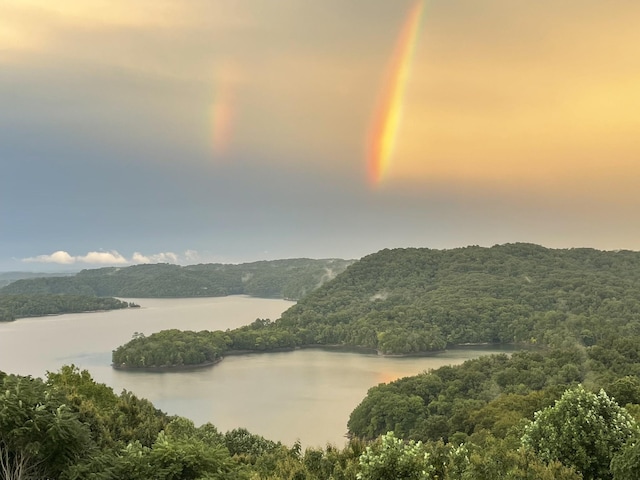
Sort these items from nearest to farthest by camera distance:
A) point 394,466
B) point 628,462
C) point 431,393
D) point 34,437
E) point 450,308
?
point 628,462 → point 394,466 → point 34,437 → point 431,393 → point 450,308

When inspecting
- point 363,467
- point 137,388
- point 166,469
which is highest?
point 363,467

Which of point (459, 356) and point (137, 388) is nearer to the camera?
point (137, 388)

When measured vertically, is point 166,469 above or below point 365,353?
above

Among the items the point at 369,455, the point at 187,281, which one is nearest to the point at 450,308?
the point at 369,455

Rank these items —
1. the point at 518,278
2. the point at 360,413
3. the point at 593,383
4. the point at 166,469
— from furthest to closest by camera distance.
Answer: the point at 518,278 → the point at 360,413 → the point at 593,383 → the point at 166,469

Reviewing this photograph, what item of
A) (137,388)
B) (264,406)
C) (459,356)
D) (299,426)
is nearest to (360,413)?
(299,426)

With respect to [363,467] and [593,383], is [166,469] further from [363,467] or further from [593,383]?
[593,383]

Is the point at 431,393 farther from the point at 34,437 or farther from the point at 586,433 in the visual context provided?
the point at 34,437
